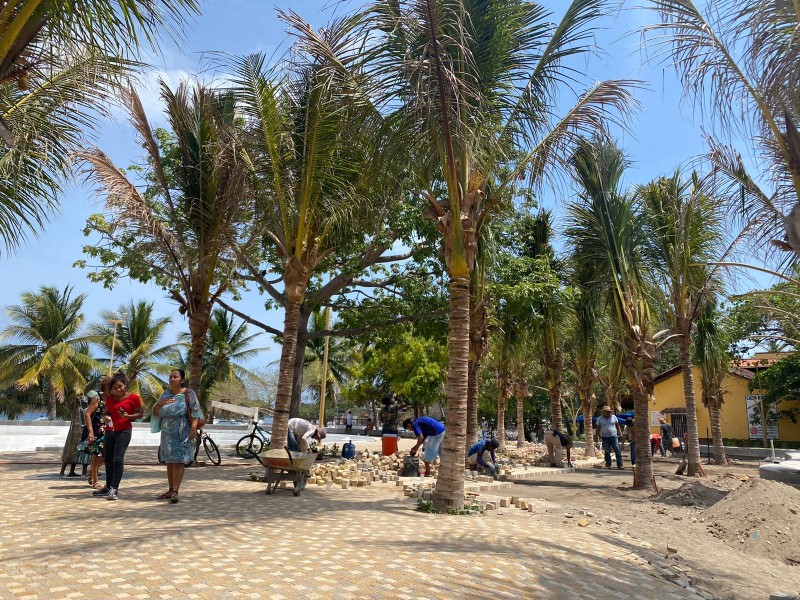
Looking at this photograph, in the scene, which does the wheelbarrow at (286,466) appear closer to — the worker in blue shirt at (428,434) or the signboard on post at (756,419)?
the worker in blue shirt at (428,434)

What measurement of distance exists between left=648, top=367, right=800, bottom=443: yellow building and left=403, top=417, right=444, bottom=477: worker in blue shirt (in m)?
23.3

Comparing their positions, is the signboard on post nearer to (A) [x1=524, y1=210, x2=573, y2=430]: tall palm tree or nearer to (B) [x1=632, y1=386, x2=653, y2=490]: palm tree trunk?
(A) [x1=524, y1=210, x2=573, y2=430]: tall palm tree

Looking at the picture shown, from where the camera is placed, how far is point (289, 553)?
4957 millimetres

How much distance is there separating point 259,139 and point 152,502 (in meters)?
6.40

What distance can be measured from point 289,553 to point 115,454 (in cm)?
375

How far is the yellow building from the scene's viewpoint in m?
32.0

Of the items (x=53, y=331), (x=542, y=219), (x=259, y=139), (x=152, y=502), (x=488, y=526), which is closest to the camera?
(x=488, y=526)

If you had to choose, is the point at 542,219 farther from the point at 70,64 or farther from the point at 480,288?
the point at 70,64

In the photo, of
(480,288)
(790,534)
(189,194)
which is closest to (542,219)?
(480,288)

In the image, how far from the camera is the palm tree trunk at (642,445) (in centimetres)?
1202

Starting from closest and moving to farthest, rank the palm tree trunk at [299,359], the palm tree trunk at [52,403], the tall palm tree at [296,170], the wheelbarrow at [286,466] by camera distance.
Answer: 1. the wheelbarrow at [286,466]
2. the tall palm tree at [296,170]
3. the palm tree trunk at [299,359]
4. the palm tree trunk at [52,403]

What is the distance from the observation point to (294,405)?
589 inches

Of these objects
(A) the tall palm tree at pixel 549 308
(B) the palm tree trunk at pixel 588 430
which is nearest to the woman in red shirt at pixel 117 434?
(A) the tall palm tree at pixel 549 308

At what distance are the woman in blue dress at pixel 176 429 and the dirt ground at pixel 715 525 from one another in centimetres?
495
